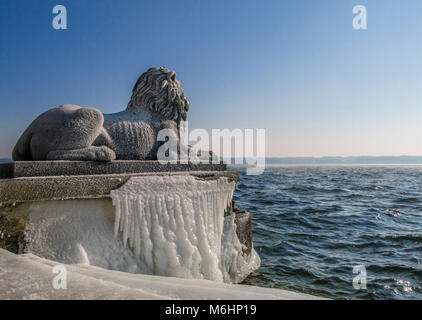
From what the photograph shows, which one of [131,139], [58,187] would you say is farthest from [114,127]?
[58,187]

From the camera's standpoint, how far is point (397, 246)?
19.5 ft

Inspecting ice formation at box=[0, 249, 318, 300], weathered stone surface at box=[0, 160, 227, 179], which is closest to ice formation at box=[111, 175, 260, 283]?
weathered stone surface at box=[0, 160, 227, 179]

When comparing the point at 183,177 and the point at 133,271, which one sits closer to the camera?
the point at 133,271

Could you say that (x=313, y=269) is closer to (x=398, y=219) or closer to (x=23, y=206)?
(x=23, y=206)

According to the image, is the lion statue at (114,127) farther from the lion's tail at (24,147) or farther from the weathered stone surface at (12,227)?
the weathered stone surface at (12,227)

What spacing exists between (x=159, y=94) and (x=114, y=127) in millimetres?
793

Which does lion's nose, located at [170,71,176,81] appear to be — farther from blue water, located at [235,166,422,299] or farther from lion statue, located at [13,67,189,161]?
blue water, located at [235,166,422,299]

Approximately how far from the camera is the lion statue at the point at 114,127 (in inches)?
133

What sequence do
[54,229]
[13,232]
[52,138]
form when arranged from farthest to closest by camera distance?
[52,138] < [54,229] < [13,232]

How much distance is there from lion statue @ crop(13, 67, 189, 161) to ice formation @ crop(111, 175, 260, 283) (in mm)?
643

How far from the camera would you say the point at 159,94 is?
422 cm
